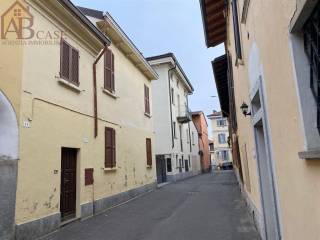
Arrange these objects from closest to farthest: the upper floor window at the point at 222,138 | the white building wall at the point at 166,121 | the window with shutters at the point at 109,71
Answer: the window with shutters at the point at 109,71 < the white building wall at the point at 166,121 < the upper floor window at the point at 222,138

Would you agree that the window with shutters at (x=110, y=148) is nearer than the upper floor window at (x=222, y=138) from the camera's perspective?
Yes

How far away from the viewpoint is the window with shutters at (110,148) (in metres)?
11.2

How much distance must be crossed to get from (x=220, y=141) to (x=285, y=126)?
51.7m

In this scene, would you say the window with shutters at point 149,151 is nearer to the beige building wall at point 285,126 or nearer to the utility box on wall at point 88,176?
the utility box on wall at point 88,176

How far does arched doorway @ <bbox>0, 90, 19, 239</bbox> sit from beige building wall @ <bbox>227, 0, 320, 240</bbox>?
505cm

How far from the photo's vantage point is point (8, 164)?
6309 millimetres

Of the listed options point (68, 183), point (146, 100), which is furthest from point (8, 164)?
point (146, 100)

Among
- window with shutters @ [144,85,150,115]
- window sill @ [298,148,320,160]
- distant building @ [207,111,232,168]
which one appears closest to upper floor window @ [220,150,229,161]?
distant building @ [207,111,232,168]

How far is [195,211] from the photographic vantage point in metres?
10.3

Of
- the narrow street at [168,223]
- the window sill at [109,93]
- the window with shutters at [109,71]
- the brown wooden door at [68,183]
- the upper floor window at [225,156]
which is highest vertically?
the window with shutters at [109,71]

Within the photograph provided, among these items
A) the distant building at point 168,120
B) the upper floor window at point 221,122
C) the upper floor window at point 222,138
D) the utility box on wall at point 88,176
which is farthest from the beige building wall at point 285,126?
the upper floor window at point 221,122

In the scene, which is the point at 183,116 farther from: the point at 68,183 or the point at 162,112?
the point at 68,183

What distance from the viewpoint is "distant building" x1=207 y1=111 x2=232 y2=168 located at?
52.9 meters

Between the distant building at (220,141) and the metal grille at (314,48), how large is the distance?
5030 centimetres
